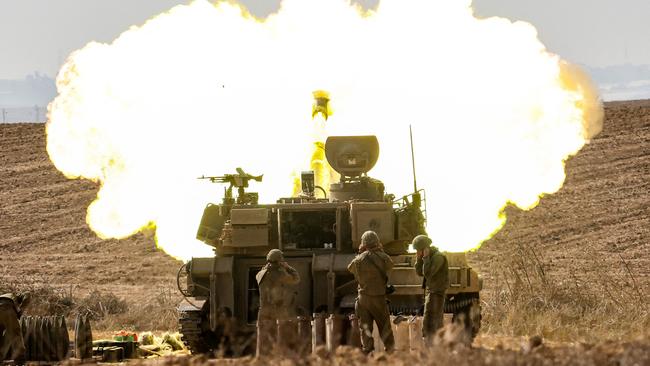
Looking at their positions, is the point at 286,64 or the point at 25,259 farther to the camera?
the point at 25,259

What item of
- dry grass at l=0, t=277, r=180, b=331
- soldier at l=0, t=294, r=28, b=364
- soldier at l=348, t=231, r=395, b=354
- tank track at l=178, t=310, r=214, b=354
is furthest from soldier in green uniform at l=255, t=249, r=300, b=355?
dry grass at l=0, t=277, r=180, b=331

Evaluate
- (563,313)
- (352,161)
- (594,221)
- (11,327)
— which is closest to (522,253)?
(563,313)

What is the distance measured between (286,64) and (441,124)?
3.09m

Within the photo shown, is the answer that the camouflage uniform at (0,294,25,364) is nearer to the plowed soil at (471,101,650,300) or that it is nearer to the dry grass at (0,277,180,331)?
the dry grass at (0,277,180,331)

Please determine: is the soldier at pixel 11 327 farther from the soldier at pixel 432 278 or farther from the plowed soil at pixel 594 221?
the plowed soil at pixel 594 221

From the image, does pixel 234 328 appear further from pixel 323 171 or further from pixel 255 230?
pixel 323 171

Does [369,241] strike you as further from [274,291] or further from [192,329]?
[192,329]

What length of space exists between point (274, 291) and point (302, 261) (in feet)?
9.04

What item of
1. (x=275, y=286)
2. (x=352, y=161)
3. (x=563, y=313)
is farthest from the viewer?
(x=563, y=313)

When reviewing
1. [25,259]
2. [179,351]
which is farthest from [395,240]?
[25,259]

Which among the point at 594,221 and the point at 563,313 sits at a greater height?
the point at 594,221

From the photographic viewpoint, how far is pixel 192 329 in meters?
24.3

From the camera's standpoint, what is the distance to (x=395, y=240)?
24.8 meters

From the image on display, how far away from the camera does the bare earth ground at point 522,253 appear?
27.2m
